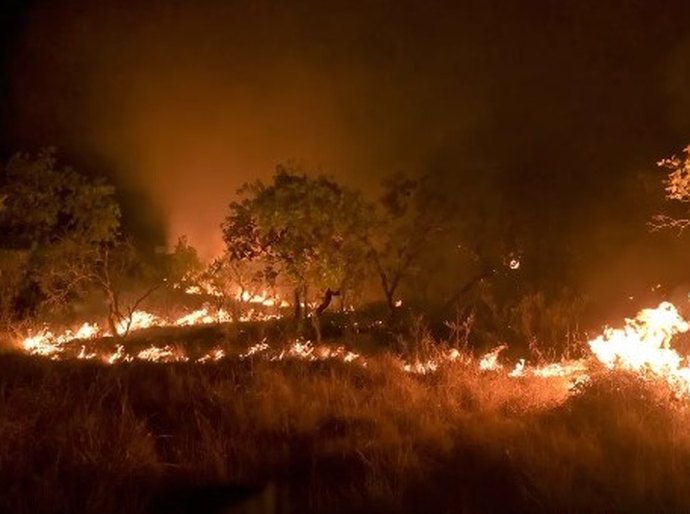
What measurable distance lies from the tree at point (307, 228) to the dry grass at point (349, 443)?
28.4 feet

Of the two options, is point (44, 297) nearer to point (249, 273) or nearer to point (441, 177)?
point (249, 273)

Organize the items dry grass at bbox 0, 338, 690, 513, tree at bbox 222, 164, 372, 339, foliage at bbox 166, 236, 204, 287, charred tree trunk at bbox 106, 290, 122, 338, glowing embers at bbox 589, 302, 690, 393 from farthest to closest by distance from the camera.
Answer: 1. foliage at bbox 166, 236, 204, 287
2. charred tree trunk at bbox 106, 290, 122, 338
3. tree at bbox 222, 164, 372, 339
4. glowing embers at bbox 589, 302, 690, 393
5. dry grass at bbox 0, 338, 690, 513

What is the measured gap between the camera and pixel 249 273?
2436 cm

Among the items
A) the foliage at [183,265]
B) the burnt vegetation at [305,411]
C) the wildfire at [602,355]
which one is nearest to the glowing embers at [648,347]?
the wildfire at [602,355]

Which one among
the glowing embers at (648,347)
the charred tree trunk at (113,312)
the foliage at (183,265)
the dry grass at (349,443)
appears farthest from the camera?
the foliage at (183,265)

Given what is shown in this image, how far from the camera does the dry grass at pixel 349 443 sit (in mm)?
6406

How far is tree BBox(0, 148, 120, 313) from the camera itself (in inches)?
811

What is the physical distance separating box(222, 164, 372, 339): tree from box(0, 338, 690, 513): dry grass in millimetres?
8645

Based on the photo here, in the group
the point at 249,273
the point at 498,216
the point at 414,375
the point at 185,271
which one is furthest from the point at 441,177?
the point at 414,375

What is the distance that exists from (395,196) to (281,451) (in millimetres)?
16185

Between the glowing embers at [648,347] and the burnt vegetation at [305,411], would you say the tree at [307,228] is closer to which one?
the burnt vegetation at [305,411]

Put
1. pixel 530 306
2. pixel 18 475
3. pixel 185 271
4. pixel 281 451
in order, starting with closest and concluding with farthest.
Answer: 1. pixel 18 475
2. pixel 281 451
3. pixel 530 306
4. pixel 185 271

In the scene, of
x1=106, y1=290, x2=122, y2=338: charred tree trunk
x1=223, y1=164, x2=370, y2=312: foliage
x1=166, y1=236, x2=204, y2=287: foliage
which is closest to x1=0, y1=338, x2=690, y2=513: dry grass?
x1=223, y1=164, x2=370, y2=312: foliage

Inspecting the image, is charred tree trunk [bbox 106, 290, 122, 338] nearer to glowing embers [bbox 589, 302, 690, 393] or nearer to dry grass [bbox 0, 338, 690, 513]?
dry grass [bbox 0, 338, 690, 513]
